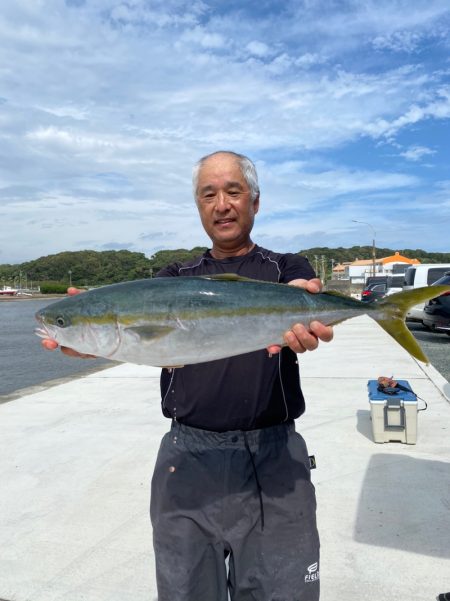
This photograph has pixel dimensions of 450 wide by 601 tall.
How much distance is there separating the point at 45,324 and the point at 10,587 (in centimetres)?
195

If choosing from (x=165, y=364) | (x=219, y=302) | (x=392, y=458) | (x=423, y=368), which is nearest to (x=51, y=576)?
(x=165, y=364)

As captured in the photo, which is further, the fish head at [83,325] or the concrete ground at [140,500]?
the concrete ground at [140,500]

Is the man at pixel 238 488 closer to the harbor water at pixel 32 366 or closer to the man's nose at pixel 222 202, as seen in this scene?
the man's nose at pixel 222 202

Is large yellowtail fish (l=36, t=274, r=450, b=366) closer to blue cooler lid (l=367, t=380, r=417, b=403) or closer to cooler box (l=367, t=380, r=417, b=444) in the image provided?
cooler box (l=367, t=380, r=417, b=444)

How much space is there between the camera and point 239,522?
7.48ft

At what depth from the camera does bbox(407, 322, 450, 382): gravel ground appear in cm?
982

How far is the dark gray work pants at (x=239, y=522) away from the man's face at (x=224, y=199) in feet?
3.24

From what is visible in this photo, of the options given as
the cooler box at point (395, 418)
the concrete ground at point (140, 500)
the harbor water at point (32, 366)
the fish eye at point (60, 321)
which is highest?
the fish eye at point (60, 321)

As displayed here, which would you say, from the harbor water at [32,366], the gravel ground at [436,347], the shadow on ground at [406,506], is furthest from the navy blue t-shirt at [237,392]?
the harbor water at [32,366]

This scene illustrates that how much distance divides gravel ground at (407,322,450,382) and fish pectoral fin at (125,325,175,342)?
25.4ft

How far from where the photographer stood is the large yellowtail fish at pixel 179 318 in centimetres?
210

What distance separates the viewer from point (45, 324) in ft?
7.45

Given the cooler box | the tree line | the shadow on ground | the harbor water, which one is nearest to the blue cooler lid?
the cooler box

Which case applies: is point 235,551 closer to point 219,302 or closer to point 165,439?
point 165,439
